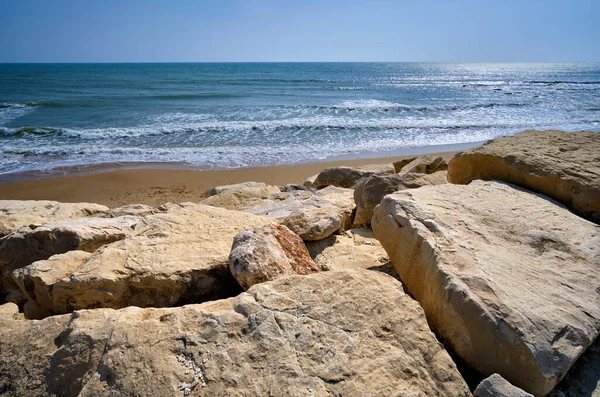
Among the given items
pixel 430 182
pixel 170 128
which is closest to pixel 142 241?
pixel 430 182

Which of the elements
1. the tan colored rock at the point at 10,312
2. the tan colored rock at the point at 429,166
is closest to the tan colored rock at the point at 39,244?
the tan colored rock at the point at 10,312

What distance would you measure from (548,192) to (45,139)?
1528cm

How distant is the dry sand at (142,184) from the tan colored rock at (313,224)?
471 centimetres

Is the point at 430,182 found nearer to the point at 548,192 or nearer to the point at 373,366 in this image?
the point at 548,192

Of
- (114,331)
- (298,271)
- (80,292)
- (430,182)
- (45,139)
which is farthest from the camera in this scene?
(45,139)

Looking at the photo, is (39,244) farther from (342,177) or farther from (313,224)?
(342,177)

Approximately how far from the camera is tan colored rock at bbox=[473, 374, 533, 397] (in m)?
1.52

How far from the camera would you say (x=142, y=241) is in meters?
2.85

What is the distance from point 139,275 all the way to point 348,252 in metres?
1.67

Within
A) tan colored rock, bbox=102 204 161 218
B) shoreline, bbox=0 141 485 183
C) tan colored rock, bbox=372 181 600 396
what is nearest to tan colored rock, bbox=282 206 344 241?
tan colored rock, bbox=372 181 600 396

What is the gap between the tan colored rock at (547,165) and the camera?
303 centimetres

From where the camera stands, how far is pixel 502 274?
207 centimetres

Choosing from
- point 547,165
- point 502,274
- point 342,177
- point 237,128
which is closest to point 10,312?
point 502,274

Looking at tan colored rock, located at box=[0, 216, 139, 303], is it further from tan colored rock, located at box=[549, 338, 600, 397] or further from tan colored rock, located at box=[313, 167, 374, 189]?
tan colored rock, located at box=[313, 167, 374, 189]
